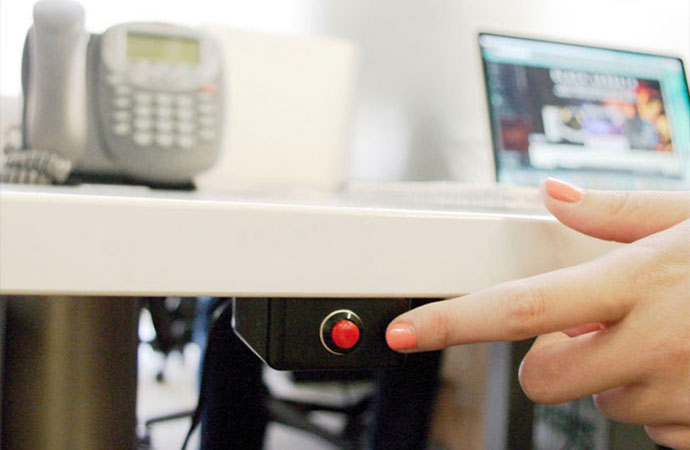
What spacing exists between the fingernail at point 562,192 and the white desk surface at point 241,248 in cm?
3

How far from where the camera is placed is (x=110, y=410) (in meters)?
0.38

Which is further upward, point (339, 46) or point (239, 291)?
point (339, 46)

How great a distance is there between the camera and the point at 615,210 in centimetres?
31

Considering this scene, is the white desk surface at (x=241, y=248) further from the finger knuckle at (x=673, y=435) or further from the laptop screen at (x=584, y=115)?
the laptop screen at (x=584, y=115)

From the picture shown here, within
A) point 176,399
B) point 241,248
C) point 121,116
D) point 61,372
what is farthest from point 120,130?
point 176,399

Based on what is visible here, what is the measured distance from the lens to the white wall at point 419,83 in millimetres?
852

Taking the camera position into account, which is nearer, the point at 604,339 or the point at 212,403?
the point at 604,339

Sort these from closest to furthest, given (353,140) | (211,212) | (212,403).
Answer: (211,212) < (212,403) < (353,140)

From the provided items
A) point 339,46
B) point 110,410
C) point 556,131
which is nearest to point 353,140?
point 339,46

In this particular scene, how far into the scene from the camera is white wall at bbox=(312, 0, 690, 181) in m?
0.85

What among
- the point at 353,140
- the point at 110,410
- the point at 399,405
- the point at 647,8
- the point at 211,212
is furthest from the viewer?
the point at 647,8

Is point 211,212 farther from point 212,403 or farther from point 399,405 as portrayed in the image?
point 399,405

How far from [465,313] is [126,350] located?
250 millimetres

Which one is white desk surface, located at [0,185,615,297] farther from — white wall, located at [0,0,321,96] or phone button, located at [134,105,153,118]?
white wall, located at [0,0,321,96]
